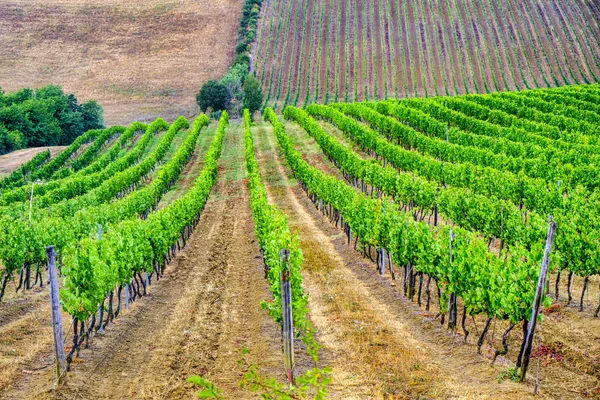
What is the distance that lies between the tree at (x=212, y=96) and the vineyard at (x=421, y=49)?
809 centimetres

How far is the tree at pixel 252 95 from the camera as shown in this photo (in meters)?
91.8

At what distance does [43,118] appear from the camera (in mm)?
85688

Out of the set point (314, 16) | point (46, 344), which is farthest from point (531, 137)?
point (314, 16)

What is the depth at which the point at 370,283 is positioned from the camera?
23891mm

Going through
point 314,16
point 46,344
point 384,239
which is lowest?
point 46,344

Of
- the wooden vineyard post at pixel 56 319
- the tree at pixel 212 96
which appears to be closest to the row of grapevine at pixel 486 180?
the wooden vineyard post at pixel 56 319

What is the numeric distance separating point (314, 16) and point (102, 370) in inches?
4431

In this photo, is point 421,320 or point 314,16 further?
point 314,16

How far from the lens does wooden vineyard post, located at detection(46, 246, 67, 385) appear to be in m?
15.3

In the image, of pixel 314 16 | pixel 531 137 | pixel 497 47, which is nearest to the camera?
pixel 531 137

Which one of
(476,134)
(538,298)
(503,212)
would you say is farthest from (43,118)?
(538,298)

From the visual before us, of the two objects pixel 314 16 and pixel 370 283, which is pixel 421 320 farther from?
pixel 314 16

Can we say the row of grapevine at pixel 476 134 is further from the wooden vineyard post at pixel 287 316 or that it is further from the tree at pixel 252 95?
the wooden vineyard post at pixel 287 316

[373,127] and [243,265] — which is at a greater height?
[373,127]
